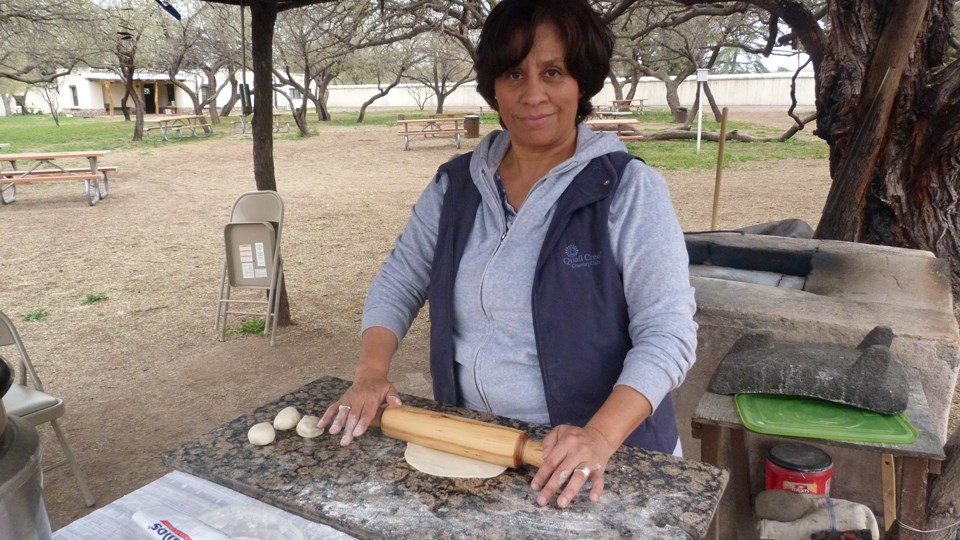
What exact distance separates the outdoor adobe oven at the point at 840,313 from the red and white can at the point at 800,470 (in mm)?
317

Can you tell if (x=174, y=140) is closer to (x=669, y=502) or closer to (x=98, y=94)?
(x=669, y=502)

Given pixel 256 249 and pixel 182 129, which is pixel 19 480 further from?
pixel 182 129

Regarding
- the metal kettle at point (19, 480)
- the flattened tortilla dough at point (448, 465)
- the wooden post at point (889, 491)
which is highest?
the metal kettle at point (19, 480)

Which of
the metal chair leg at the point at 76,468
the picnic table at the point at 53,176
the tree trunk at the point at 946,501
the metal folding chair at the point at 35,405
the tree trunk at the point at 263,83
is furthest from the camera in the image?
the picnic table at the point at 53,176

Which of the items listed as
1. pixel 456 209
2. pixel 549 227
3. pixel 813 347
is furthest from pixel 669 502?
pixel 813 347

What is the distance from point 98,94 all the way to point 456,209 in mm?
45758

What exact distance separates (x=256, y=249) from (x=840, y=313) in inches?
157

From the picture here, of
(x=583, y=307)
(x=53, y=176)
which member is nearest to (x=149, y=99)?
(x=53, y=176)

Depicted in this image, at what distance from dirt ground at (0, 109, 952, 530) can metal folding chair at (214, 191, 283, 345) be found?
290mm

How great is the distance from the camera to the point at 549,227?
1.40m

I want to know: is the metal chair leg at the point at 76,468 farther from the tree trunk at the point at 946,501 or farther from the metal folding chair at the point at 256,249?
the tree trunk at the point at 946,501

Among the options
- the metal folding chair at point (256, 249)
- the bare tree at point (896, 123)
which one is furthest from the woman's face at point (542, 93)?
the metal folding chair at point (256, 249)

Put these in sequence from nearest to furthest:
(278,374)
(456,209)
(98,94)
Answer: (456,209), (278,374), (98,94)

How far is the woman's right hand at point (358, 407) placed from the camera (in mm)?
1271
